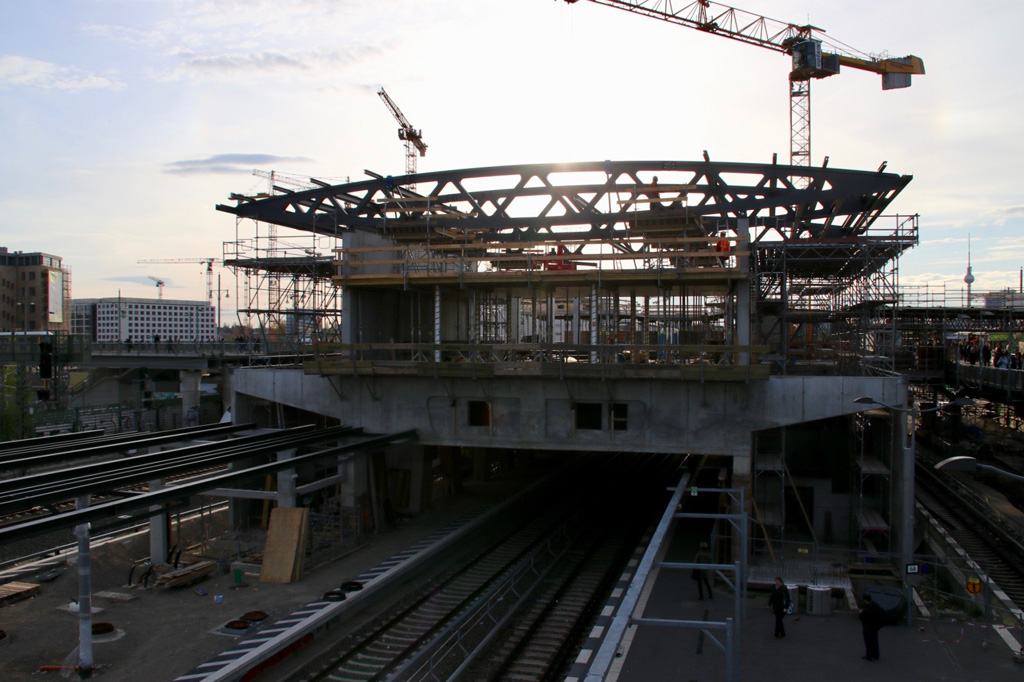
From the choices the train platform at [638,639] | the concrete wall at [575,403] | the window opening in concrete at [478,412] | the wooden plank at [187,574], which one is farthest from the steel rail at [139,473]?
the window opening in concrete at [478,412]

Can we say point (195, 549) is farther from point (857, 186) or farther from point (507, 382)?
point (857, 186)

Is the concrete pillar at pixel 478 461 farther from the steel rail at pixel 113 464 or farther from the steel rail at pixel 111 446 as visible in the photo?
the steel rail at pixel 111 446

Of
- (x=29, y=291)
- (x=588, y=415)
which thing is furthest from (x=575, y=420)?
(x=29, y=291)

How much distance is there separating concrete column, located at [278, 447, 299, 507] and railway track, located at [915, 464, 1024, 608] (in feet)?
67.0

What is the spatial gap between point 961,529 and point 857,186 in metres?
13.1

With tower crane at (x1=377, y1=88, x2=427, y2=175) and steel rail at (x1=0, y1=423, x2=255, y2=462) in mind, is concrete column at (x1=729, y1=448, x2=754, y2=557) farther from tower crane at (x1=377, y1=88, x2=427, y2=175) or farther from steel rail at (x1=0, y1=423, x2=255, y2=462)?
tower crane at (x1=377, y1=88, x2=427, y2=175)

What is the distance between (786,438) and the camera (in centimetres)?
2491

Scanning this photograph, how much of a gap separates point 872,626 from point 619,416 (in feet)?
30.8

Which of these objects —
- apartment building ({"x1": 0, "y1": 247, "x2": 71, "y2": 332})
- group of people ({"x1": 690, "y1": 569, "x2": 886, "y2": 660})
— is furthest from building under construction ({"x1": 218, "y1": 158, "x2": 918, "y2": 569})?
apartment building ({"x1": 0, "y1": 247, "x2": 71, "y2": 332})

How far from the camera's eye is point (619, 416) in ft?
72.6

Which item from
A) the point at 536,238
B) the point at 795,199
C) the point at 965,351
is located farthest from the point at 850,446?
the point at 965,351

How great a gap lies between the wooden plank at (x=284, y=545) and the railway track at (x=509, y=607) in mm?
3225

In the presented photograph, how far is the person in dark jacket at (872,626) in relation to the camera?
1409 cm

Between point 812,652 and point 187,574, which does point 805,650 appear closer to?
point 812,652
